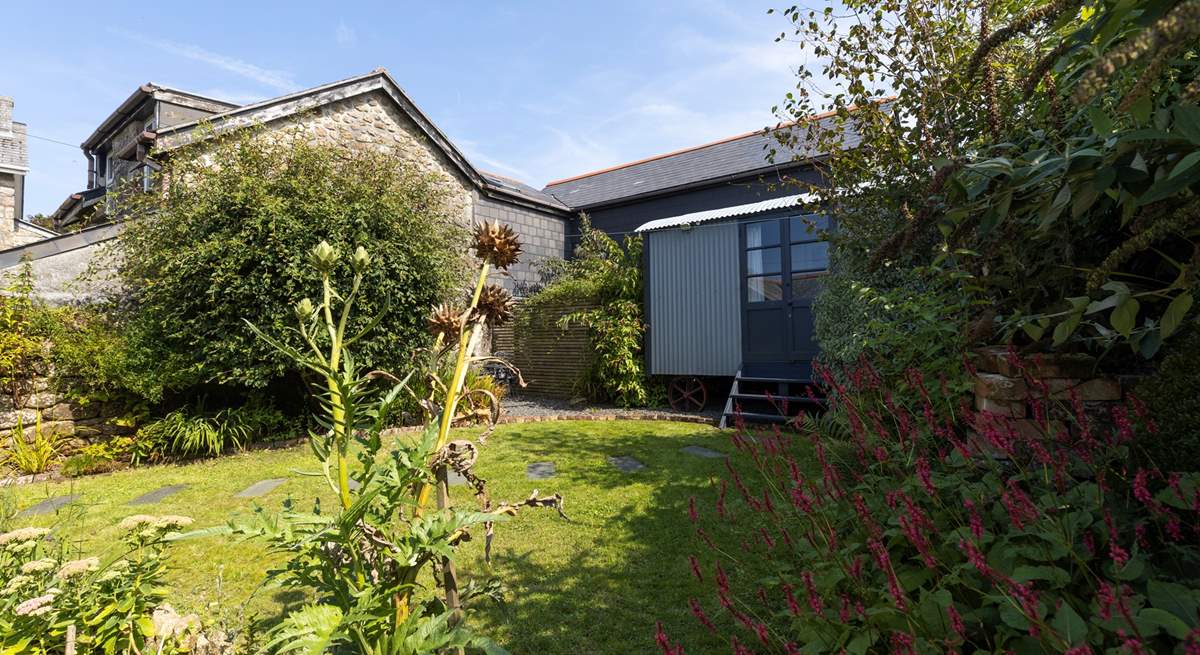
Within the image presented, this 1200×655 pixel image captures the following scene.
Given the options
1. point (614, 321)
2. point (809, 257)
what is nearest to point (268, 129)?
point (614, 321)

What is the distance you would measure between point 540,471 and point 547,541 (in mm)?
1564

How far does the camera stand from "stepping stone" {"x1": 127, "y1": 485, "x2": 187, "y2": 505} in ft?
14.3

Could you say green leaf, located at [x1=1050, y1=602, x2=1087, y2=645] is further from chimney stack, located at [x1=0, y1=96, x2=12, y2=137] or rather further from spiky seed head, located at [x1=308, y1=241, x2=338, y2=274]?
chimney stack, located at [x1=0, y1=96, x2=12, y2=137]

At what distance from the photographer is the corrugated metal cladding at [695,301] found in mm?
8297

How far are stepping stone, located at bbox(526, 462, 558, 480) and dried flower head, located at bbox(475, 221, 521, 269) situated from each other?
3440 mm

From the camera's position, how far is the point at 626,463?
16.5ft

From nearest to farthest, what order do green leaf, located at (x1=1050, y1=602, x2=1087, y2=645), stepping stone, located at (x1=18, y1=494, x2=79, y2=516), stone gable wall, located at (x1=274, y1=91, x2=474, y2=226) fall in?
1. green leaf, located at (x1=1050, y1=602, x2=1087, y2=645)
2. stepping stone, located at (x1=18, y1=494, x2=79, y2=516)
3. stone gable wall, located at (x1=274, y1=91, x2=474, y2=226)

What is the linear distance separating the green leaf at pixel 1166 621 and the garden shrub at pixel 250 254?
577 centimetres

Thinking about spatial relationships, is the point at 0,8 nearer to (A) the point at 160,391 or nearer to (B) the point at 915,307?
(A) the point at 160,391

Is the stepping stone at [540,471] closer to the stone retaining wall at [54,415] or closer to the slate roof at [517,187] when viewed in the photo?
the stone retaining wall at [54,415]

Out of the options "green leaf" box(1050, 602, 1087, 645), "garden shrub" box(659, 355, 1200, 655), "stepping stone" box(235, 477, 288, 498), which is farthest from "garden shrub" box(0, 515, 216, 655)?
"stepping stone" box(235, 477, 288, 498)

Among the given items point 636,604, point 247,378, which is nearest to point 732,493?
point 636,604

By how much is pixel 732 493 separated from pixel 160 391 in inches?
245

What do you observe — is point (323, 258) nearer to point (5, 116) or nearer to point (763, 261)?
point (763, 261)
